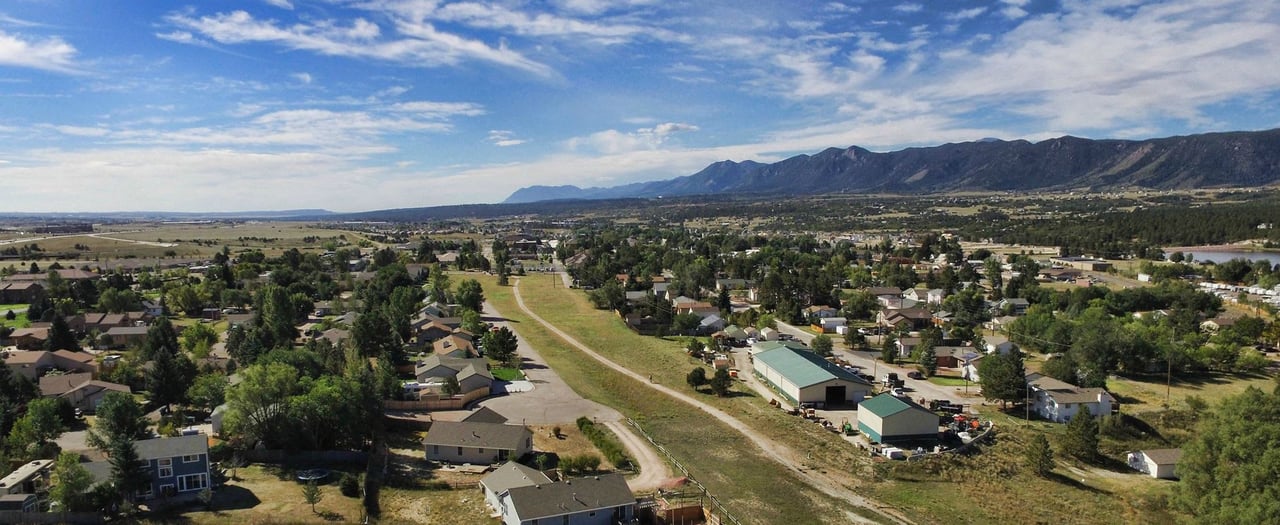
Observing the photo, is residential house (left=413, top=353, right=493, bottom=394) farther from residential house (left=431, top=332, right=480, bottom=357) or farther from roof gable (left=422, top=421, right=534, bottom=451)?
roof gable (left=422, top=421, right=534, bottom=451)

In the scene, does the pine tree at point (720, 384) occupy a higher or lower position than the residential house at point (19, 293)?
lower

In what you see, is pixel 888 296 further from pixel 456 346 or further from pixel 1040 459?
pixel 456 346

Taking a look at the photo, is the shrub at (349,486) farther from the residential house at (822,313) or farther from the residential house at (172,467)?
the residential house at (822,313)

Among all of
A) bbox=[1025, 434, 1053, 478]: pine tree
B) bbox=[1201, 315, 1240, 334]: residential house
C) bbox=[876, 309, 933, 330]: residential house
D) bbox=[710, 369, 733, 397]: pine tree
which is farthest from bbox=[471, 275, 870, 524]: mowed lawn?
bbox=[1201, 315, 1240, 334]: residential house

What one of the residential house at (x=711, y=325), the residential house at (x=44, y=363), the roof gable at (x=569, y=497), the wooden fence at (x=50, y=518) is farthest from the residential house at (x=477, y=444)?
the residential house at (x=711, y=325)

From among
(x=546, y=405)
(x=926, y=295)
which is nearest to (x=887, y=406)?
(x=546, y=405)
